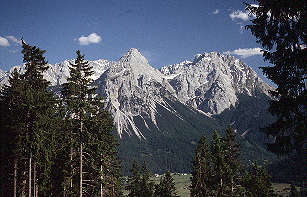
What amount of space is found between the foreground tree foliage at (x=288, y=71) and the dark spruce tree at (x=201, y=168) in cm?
2542

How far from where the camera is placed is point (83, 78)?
79.9ft

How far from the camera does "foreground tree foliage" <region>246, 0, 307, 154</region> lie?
43.9 feet

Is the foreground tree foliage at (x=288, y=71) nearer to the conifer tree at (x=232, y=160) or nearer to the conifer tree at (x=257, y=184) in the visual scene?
the conifer tree at (x=232, y=160)

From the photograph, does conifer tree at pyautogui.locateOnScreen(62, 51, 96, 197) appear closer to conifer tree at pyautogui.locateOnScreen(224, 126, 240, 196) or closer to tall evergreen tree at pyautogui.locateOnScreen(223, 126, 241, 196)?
tall evergreen tree at pyautogui.locateOnScreen(223, 126, 241, 196)

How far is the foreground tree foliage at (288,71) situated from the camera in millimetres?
13383

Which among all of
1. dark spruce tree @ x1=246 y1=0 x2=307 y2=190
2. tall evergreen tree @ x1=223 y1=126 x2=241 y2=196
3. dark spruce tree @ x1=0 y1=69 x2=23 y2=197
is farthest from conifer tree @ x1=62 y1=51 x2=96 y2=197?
tall evergreen tree @ x1=223 y1=126 x2=241 y2=196

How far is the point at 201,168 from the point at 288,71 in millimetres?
29209

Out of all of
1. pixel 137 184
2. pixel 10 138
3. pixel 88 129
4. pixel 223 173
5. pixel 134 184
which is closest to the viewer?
pixel 88 129

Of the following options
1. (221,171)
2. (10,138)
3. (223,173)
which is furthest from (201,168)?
(10,138)

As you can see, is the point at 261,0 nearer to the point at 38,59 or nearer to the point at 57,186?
the point at 38,59

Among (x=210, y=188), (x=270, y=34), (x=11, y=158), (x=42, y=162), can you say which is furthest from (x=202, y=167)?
(x=270, y=34)

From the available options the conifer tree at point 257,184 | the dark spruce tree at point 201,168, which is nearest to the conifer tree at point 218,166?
the dark spruce tree at point 201,168

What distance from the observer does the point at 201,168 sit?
40.4 m

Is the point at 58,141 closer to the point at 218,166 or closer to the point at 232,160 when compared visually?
the point at 218,166
